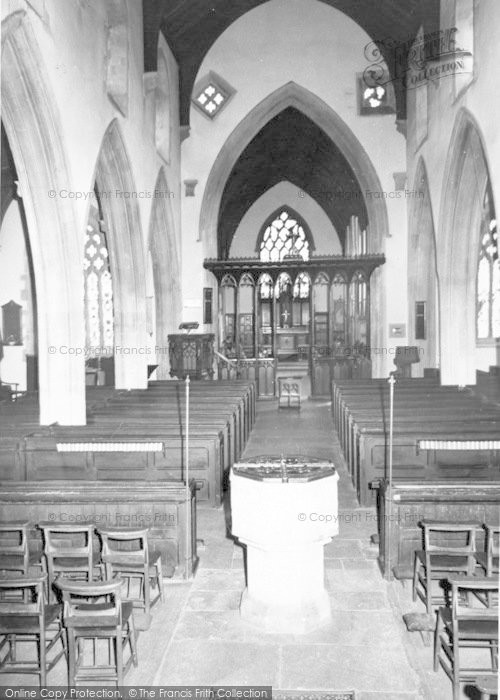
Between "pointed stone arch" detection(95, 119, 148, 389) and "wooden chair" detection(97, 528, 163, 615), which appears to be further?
"pointed stone arch" detection(95, 119, 148, 389)


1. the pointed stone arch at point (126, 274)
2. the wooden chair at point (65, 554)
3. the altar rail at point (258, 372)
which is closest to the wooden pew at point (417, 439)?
the wooden chair at point (65, 554)

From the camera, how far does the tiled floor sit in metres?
3.60

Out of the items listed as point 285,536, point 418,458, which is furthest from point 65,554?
point 418,458

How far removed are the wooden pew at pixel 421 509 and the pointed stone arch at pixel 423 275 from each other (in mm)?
11053

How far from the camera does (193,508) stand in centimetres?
540

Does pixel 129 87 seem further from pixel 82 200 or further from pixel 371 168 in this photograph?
pixel 371 168

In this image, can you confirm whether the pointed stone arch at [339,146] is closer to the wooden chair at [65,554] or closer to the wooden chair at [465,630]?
the wooden chair at [65,554]

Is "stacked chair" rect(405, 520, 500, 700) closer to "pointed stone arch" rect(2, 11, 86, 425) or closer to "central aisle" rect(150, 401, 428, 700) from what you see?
"central aisle" rect(150, 401, 428, 700)

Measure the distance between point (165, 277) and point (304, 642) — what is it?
43.4 ft

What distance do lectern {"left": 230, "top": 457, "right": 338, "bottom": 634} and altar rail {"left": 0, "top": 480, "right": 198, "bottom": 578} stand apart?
3.02ft

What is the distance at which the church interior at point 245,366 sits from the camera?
3.96m

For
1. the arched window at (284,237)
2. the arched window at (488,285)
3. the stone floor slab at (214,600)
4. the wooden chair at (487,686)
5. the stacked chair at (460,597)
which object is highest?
the arched window at (284,237)

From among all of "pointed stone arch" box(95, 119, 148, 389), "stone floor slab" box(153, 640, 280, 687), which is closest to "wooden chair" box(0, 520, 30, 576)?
"stone floor slab" box(153, 640, 280, 687)

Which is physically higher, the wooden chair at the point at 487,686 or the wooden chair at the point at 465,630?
the wooden chair at the point at 487,686
